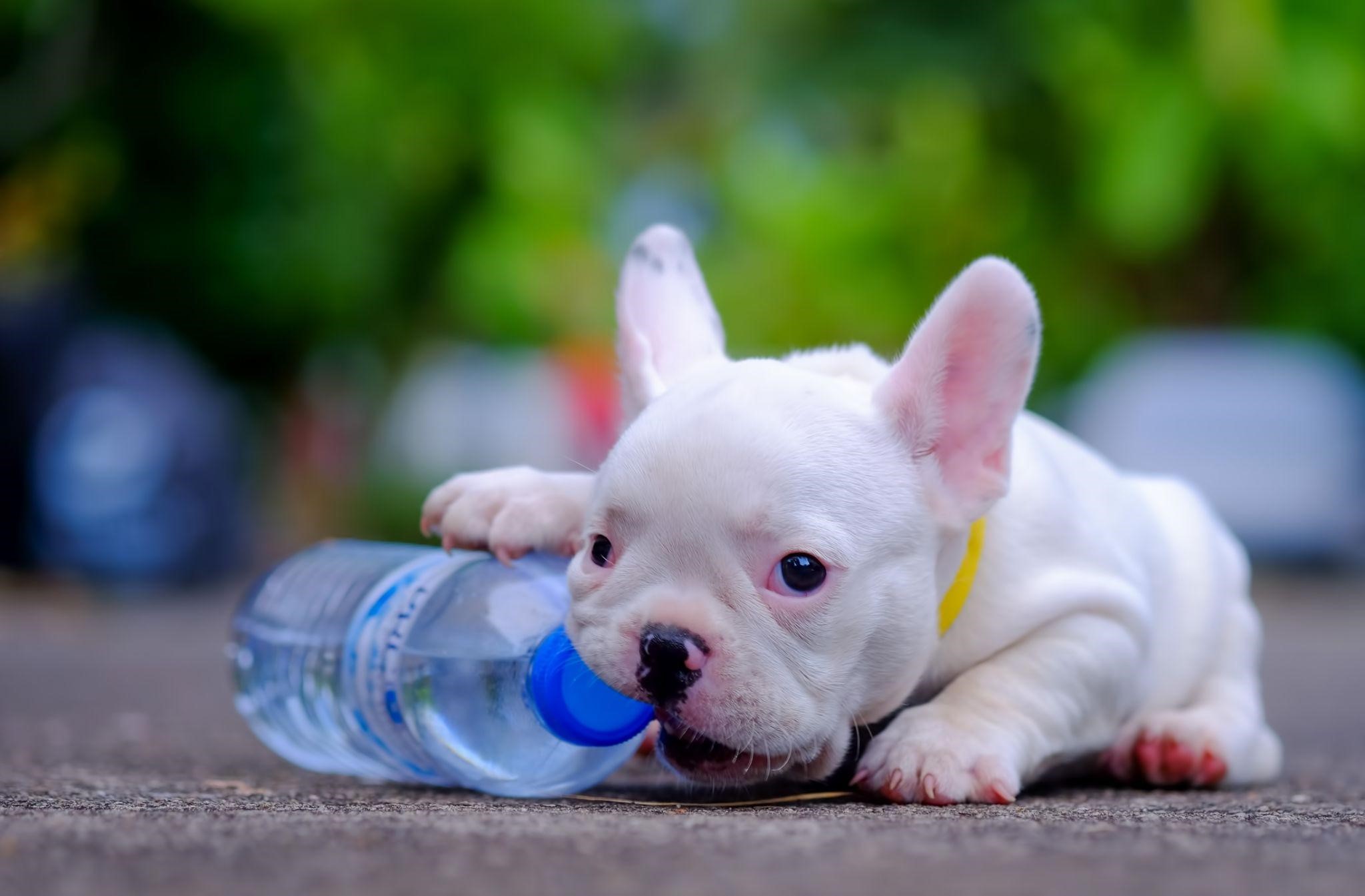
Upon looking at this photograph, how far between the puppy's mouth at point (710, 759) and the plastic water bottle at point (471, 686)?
0.43 feet

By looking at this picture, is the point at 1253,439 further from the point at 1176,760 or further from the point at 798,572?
the point at 798,572

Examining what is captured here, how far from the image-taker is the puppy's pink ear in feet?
8.90

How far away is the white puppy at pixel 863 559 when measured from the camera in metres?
2.48

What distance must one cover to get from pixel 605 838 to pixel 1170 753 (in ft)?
4.94

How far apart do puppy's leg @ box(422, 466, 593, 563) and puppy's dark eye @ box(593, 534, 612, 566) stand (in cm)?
25

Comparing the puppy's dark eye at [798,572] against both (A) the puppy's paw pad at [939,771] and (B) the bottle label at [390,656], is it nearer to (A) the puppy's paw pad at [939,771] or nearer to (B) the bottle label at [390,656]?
(A) the puppy's paw pad at [939,771]

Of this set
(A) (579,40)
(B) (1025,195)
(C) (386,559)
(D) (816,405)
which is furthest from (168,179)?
(D) (816,405)

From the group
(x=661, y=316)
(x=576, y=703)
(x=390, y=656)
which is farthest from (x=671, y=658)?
(x=661, y=316)

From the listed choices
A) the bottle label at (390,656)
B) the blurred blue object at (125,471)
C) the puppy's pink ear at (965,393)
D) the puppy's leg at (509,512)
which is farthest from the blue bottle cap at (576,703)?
the blurred blue object at (125,471)

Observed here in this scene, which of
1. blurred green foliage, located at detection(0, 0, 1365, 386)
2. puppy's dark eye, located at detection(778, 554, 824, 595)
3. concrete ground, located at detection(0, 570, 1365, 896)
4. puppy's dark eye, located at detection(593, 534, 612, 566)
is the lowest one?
concrete ground, located at detection(0, 570, 1365, 896)

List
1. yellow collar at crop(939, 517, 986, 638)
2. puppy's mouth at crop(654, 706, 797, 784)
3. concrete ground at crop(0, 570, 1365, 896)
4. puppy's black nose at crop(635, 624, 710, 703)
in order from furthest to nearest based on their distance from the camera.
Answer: yellow collar at crop(939, 517, 986, 638), puppy's mouth at crop(654, 706, 797, 784), puppy's black nose at crop(635, 624, 710, 703), concrete ground at crop(0, 570, 1365, 896)

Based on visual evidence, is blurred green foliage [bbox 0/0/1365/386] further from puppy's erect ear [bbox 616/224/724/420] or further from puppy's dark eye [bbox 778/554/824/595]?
puppy's dark eye [bbox 778/554/824/595]

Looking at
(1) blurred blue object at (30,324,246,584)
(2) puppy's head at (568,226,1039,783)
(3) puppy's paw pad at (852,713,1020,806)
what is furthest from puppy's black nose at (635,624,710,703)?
(1) blurred blue object at (30,324,246,584)

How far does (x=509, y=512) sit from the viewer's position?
2938mm
